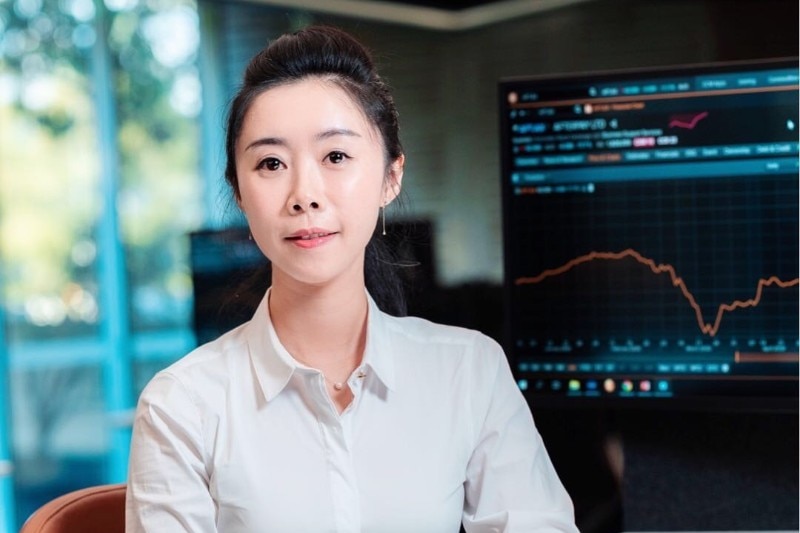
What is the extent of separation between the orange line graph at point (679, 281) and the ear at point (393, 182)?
1.46 feet

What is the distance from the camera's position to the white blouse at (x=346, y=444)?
111 centimetres

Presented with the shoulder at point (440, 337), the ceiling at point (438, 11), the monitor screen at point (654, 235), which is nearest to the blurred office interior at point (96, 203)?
the ceiling at point (438, 11)

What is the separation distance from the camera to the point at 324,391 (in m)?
1.16

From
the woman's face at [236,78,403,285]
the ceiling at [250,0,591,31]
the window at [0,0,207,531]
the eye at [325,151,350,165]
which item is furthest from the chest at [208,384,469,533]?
the window at [0,0,207,531]

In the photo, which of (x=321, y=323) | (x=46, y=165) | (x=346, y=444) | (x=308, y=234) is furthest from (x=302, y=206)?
(x=46, y=165)

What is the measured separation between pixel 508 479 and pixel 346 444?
8.1 inches

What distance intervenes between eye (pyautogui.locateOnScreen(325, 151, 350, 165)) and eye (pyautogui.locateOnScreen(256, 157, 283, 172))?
0.06 meters

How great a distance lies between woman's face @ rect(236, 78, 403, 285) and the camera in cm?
111

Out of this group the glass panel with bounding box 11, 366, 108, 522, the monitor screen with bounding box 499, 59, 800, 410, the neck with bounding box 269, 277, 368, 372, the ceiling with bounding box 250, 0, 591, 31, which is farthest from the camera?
the glass panel with bounding box 11, 366, 108, 522

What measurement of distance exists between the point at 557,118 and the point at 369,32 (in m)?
0.69

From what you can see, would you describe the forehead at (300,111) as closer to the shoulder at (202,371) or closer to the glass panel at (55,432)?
the shoulder at (202,371)

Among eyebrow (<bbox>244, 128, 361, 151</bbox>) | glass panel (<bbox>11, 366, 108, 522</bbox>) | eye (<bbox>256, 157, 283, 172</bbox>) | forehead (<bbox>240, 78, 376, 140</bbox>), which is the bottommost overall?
glass panel (<bbox>11, 366, 108, 522</bbox>)

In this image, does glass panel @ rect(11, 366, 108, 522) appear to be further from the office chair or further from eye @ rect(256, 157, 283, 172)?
eye @ rect(256, 157, 283, 172)

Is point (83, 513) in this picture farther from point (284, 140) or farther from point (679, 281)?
point (679, 281)
